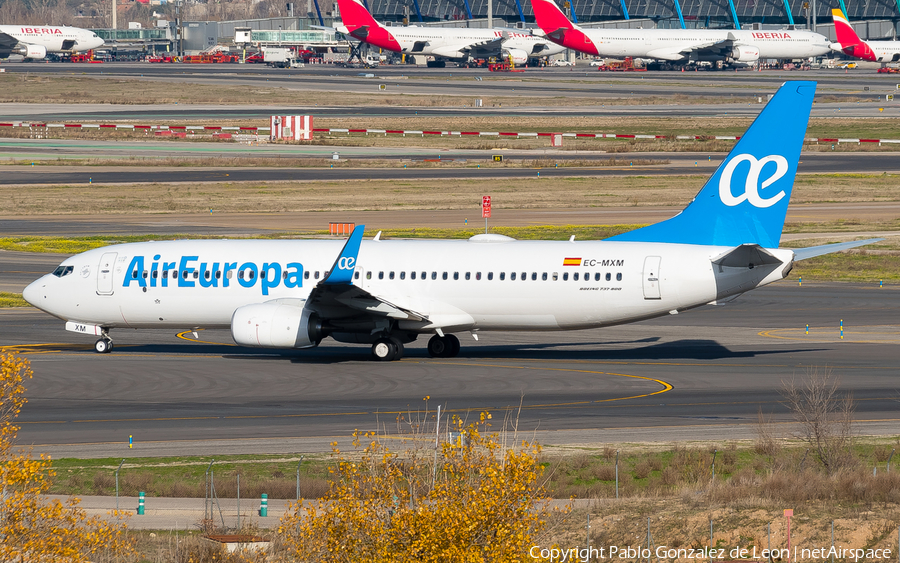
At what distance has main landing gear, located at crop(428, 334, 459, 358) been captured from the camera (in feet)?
137

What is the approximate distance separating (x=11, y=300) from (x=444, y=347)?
23.0 m

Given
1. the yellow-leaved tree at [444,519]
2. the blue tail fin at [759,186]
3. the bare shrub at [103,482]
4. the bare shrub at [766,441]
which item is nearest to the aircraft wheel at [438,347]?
the blue tail fin at [759,186]

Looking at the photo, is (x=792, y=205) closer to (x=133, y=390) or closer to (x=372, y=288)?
(x=372, y=288)

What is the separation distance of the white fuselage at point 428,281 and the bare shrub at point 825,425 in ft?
20.1

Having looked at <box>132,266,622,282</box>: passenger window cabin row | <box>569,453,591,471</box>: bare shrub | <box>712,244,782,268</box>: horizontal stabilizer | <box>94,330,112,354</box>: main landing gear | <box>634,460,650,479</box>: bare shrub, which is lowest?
<box>94,330,112,354</box>: main landing gear

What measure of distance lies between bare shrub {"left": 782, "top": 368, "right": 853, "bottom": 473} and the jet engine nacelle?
1524 cm

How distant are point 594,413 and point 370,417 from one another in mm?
6223

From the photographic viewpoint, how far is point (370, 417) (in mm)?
32188

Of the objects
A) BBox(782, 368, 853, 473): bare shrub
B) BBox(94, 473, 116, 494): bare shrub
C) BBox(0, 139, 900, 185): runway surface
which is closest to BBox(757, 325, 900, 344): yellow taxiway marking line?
BBox(782, 368, 853, 473): bare shrub

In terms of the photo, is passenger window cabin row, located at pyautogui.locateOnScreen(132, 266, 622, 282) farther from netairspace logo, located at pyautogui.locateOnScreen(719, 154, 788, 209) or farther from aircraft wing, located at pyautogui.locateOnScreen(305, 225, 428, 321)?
netairspace logo, located at pyautogui.locateOnScreen(719, 154, 788, 209)

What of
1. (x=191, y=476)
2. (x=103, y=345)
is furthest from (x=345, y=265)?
(x=191, y=476)

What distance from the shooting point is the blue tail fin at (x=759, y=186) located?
3881 cm

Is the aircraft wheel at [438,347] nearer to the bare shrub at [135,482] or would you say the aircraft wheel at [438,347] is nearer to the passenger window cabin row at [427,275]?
the passenger window cabin row at [427,275]

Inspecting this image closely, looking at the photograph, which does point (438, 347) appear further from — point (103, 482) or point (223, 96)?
point (223, 96)
